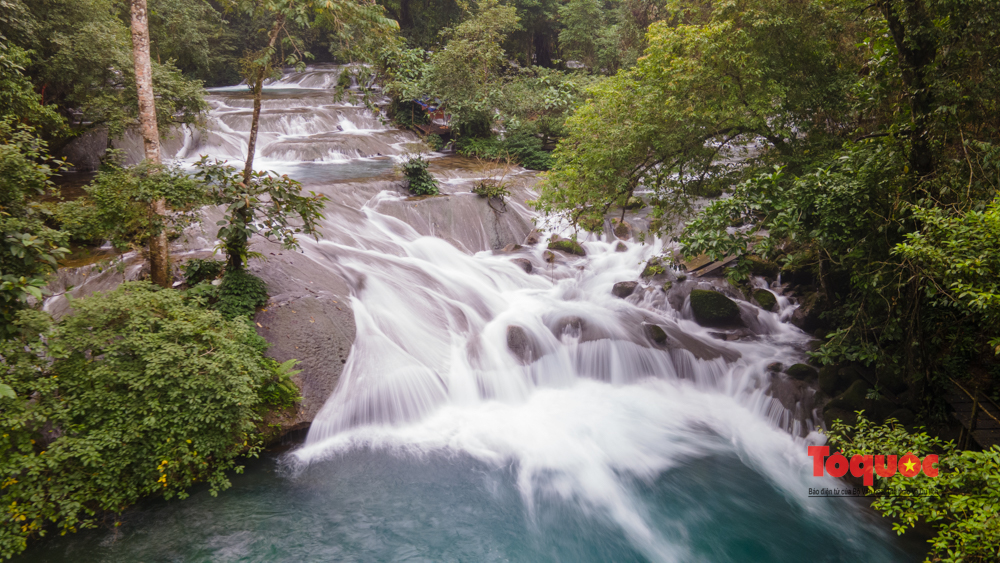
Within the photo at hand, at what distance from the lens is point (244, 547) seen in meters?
5.64

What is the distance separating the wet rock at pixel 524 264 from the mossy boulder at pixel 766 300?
5.81 meters

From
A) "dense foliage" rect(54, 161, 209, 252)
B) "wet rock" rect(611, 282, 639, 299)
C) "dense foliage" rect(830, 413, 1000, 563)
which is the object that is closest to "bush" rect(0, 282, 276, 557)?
"dense foliage" rect(54, 161, 209, 252)

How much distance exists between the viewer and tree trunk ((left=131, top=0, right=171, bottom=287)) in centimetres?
693

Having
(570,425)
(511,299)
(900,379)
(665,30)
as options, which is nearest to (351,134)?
(511,299)

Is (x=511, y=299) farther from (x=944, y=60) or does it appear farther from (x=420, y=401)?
(x=944, y=60)

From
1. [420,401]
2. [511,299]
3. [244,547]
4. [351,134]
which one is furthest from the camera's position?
[351,134]

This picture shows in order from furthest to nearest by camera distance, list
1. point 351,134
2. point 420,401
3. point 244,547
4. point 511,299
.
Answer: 1. point 351,134
2. point 511,299
3. point 420,401
4. point 244,547

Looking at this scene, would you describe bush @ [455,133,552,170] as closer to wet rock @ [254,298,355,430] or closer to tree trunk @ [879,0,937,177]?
wet rock @ [254,298,355,430]

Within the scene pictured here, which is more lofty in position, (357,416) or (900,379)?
(900,379)

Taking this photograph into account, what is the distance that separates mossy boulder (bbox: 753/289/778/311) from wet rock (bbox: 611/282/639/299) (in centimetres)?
→ 290

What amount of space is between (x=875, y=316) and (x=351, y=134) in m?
19.2

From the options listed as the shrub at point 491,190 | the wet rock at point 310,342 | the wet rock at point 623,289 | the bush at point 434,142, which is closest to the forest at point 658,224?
the wet rock at point 310,342

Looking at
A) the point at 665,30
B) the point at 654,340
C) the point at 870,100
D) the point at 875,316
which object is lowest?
the point at 654,340

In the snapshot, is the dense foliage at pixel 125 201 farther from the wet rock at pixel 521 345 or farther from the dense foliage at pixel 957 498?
the dense foliage at pixel 957 498
